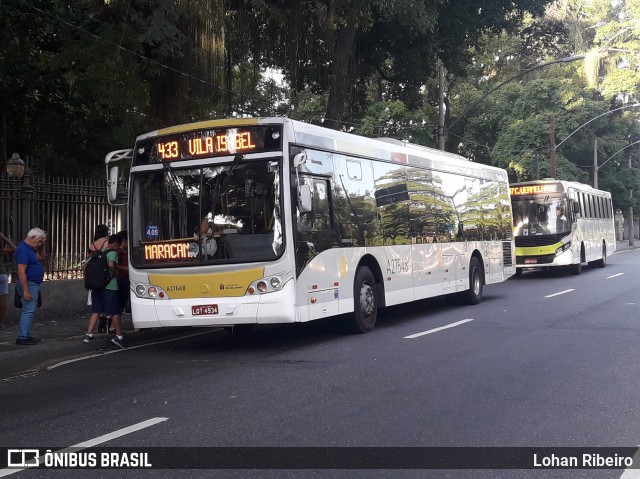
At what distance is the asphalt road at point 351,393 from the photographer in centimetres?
566

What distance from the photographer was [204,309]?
991 cm

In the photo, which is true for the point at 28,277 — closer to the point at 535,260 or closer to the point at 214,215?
the point at 214,215

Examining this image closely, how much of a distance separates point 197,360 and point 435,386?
3.60 meters

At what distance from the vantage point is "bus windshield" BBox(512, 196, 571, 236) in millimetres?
25172

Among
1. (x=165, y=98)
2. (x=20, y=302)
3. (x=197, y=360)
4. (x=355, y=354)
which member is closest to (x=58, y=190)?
(x=165, y=98)

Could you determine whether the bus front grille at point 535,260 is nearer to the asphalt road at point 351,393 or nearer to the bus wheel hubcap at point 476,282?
the bus wheel hubcap at point 476,282

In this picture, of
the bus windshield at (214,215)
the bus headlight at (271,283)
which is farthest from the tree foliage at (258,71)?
the bus headlight at (271,283)

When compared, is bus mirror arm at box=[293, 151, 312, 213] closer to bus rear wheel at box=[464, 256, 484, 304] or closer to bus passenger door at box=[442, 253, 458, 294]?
bus passenger door at box=[442, 253, 458, 294]

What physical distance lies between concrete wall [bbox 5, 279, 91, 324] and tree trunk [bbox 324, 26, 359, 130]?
8.95 m

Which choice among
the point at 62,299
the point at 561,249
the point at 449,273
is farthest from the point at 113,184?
the point at 561,249

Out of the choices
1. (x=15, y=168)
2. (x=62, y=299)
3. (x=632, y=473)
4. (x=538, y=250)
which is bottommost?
(x=632, y=473)

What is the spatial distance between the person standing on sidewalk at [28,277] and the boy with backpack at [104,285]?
0.74 m

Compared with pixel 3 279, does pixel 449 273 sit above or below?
below

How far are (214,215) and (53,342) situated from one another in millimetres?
3297
